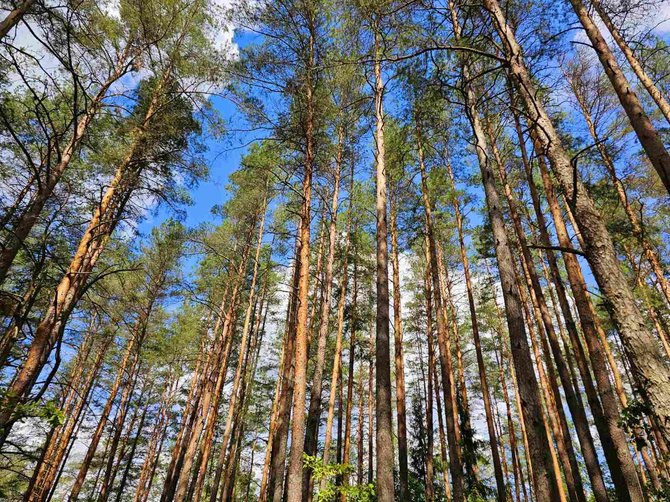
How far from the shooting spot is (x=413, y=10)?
239 inches

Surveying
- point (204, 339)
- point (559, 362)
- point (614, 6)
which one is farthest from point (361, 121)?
point (204, 339)

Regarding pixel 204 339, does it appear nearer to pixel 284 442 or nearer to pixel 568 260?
pixel 284 442

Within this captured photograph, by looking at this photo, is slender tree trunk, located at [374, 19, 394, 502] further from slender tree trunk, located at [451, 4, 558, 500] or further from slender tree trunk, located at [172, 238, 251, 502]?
slender tree trunk, located at [172, 238, 251, 502]

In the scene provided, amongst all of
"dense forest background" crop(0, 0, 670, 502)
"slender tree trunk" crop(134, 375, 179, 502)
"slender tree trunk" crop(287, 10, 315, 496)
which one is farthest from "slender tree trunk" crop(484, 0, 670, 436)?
"slender tree trunk" crop(134, 375, 179, 502)

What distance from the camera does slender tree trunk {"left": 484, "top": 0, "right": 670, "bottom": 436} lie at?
2408mm

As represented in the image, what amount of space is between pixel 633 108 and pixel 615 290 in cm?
336

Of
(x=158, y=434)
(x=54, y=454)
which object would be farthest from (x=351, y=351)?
(x=158, y=434)

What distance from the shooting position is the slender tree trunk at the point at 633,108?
386 centimetres

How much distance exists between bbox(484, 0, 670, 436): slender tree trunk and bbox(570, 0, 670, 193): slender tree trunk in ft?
4.65

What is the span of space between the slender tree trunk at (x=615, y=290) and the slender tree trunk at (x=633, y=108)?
1.42 m

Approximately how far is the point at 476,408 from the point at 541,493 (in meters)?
22.1

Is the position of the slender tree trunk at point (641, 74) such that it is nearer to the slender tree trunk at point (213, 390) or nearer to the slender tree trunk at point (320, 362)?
the slender tree trunk at point (320, 362)

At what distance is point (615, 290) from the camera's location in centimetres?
280

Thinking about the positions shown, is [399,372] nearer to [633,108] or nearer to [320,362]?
[320,362]
